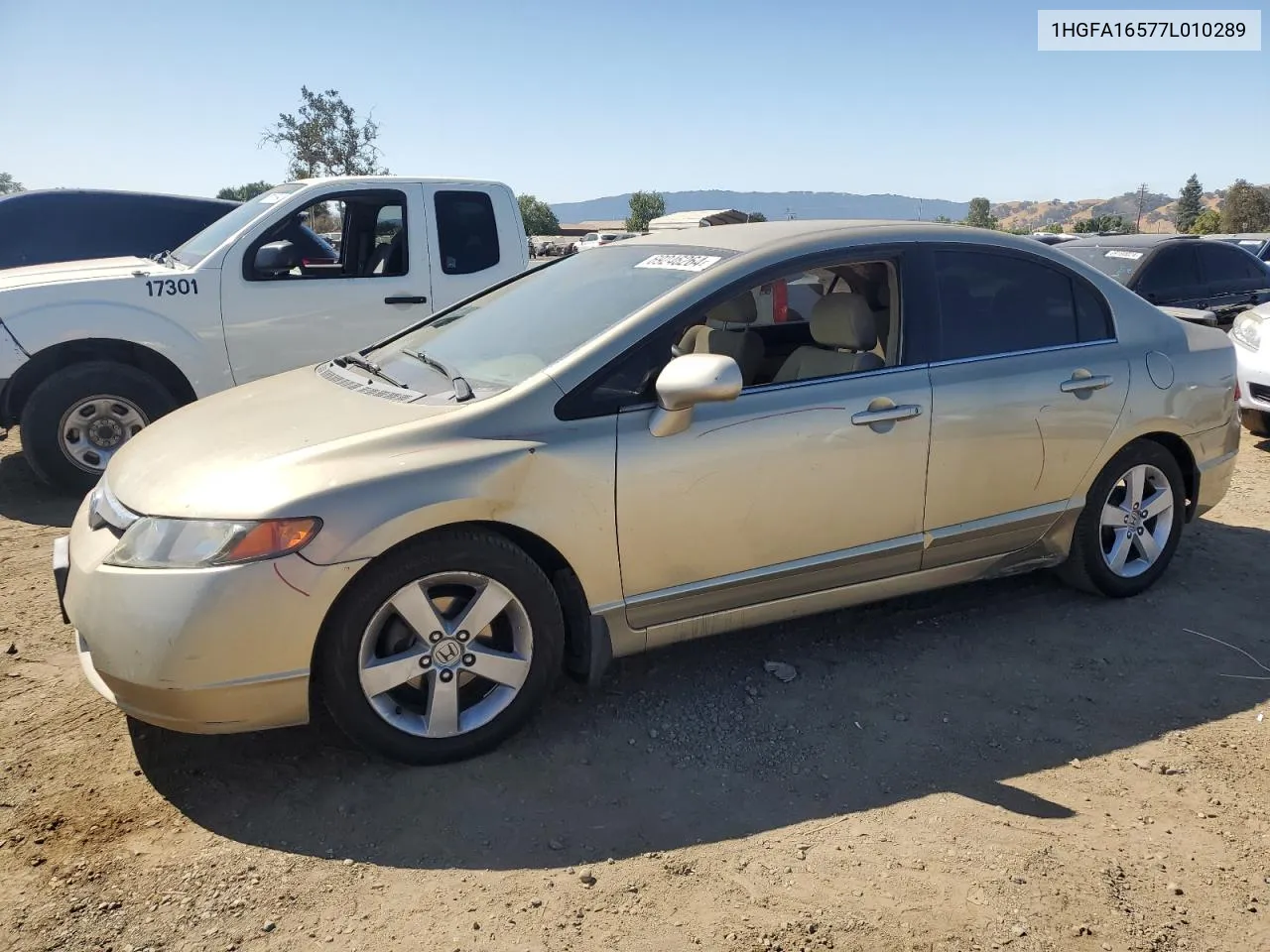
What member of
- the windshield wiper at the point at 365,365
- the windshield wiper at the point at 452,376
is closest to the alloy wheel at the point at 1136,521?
the windshield wiper at the point at 452,376

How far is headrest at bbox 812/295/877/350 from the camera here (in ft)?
12.3

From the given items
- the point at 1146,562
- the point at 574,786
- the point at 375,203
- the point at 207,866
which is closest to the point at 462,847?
the point at 574,786

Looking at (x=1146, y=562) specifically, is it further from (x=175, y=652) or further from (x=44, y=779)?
(x=44, y=779)

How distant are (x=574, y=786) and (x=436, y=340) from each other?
1866 mm

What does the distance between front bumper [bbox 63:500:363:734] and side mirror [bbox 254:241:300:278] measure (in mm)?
3893

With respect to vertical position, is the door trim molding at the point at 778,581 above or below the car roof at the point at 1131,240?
below

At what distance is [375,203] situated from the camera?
6.72 m

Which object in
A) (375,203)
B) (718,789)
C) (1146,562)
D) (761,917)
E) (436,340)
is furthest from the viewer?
(375,203)

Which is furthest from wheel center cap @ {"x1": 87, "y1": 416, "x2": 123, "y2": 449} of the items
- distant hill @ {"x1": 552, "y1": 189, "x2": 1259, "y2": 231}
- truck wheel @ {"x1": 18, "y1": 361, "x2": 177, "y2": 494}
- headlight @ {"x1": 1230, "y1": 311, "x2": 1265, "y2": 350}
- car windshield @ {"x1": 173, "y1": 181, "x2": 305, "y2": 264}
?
distant hill @ {"x1": 552, "y1": 189, "x2": 1259, "y2": 231}

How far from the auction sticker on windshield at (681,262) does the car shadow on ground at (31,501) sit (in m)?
3.87

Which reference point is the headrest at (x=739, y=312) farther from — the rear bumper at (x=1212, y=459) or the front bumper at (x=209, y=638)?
the rear bumper at (x=1212, y=459)

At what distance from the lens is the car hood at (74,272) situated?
597cm

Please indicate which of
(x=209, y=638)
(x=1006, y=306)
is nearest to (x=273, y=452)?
(x=209, y=638)

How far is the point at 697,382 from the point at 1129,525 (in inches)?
94.3
